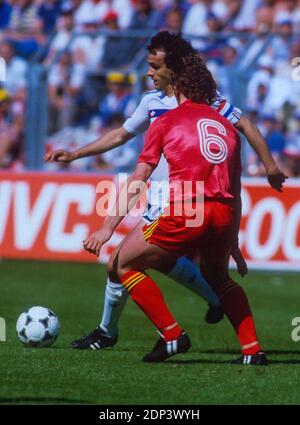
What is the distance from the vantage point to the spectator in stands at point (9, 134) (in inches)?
738

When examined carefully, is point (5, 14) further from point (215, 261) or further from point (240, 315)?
point (240, 315)

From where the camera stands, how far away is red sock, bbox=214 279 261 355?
8406 millimetres

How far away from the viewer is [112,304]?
9.05 meters

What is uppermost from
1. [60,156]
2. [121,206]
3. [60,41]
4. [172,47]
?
[60,41]

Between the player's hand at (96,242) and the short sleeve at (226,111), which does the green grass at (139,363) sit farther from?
the short sleeve at (226,111)

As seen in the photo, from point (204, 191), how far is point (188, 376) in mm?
1320

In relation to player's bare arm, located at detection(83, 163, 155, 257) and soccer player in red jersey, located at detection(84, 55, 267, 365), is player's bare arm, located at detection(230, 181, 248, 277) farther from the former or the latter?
player's bare arm, located at detection(83, 163, 155, 257)

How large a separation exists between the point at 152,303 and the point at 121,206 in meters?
0.76

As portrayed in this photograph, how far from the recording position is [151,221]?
8633 mm

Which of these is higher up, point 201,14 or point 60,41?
point 201,14

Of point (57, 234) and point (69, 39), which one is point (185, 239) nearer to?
point (57, 234)

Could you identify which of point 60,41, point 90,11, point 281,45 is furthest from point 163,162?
point 90,11

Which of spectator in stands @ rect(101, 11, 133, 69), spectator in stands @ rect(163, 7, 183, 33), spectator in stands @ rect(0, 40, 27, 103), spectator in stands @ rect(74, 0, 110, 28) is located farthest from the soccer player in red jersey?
spectator in stands @ rect(74, 0, 110, 28)

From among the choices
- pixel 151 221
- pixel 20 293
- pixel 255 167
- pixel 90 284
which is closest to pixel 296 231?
pixel 255 167
